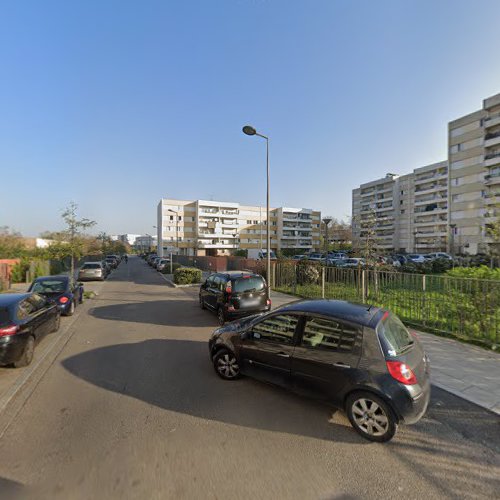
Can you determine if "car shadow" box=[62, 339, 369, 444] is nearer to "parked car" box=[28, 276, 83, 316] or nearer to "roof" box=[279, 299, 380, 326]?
"roof" box=[279, 299, 380, 326]

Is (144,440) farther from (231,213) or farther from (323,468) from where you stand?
(231,213)

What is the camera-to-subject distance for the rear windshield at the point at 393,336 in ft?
10.6

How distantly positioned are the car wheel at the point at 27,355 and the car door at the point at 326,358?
194 inches

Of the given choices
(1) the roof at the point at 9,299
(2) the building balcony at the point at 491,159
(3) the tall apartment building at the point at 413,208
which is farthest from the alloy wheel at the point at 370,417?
(2) the building balcony at the point at 491,159

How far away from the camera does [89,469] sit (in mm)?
2654

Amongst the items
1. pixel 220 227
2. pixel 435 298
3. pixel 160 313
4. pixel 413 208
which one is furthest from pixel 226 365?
pixel 413 208

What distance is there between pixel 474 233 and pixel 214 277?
4998cm

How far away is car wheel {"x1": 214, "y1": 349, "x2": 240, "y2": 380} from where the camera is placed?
14.8 ft

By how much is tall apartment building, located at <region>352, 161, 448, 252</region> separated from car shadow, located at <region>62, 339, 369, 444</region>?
171 feet

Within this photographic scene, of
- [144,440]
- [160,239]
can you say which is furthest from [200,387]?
[160,239]

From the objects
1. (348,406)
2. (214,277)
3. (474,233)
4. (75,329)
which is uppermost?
(474,233)

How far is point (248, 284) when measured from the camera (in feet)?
26.2

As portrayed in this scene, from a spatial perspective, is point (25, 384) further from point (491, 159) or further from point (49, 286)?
point (491, 159)

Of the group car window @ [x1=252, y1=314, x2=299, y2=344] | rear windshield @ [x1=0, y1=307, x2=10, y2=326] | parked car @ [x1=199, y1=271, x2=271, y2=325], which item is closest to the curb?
rear windshield @ [x1=0, y1=307, x2=10, y2=326]
